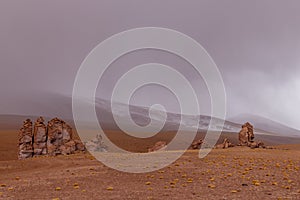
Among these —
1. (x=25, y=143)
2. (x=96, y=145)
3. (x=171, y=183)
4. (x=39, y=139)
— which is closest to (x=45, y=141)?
(x=39, y=139)

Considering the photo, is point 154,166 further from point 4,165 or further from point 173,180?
point 4,165

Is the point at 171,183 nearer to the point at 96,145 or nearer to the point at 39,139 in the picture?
the point at 39,139

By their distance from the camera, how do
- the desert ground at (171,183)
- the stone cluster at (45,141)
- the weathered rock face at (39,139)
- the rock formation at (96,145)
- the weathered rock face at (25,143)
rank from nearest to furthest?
the desert ground at (171,183) → the weathered rock face at (25,143) → the stone cluster at (45,141) → the weathered rock face at (39,139) → the rock formation at (96,145)

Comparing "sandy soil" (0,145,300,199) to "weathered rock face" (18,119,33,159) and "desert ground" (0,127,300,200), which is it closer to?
"desert ground" (0,127,300,200)

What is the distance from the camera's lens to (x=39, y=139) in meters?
49.6

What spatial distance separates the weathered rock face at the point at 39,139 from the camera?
49031 millimetres

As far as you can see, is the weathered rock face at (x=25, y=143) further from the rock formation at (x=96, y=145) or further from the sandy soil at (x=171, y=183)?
the sandy soil at (x=171, y=183)

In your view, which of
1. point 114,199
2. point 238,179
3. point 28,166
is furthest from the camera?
point 28,166

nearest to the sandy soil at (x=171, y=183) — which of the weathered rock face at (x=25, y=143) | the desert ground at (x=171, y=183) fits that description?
the desert ground at (x=171, y=183)

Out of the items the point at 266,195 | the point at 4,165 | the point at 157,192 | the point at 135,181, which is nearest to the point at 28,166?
the point at 4,165

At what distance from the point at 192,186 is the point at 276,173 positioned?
273 inches

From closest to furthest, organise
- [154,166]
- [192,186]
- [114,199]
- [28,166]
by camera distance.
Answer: [114,199], [192,186], [154,166], [28,166]

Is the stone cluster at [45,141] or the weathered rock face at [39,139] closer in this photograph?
the stone cluster at [45,141]

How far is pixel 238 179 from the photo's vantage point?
62.3ft
